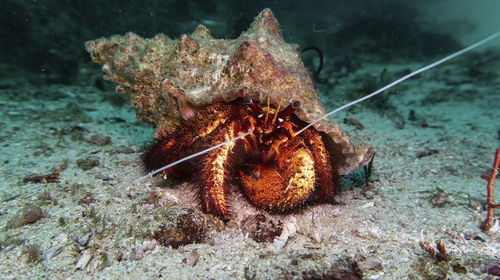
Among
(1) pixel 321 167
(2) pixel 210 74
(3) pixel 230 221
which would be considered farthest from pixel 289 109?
(3) pixel 230 221

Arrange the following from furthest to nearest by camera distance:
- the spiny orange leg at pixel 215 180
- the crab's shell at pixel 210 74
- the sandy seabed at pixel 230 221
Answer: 1. the crab's shell at pixel 210 74
2. the spiny orange leg at pixel 215 180
3. the sandy seabed at pixel 230 221

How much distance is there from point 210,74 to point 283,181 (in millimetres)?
1100

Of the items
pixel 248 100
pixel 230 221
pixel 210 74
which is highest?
pixel 210 74

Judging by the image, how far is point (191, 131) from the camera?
6.95 ft

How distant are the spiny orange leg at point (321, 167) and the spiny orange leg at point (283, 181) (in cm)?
10

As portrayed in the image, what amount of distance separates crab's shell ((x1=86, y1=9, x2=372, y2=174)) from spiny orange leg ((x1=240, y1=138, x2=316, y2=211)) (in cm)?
31

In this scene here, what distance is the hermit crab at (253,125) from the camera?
1.93m

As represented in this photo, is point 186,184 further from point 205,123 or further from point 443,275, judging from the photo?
point 443,275

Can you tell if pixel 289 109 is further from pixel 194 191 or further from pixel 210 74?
pixel 194 191

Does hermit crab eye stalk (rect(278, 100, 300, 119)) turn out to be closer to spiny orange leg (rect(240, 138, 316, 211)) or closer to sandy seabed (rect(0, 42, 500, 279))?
spiny orange leg (rect(240, 138, 316, 211))

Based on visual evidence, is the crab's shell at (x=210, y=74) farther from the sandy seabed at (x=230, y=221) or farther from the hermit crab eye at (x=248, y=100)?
the sandy seabed at (x=230, y=221)

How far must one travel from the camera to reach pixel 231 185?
2.37 meters

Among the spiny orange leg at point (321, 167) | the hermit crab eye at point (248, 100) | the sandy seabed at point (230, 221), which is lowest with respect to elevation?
the sandy seabed at point (230, 221)

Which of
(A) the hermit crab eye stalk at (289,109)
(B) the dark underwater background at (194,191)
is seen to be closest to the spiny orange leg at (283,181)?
(B) the dark underwater background at (194,191)
